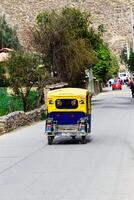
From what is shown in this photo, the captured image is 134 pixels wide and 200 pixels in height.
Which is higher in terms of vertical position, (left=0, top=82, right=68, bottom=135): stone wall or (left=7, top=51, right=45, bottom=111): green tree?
(left=7, top=51, right=45, bottom=111): green tree

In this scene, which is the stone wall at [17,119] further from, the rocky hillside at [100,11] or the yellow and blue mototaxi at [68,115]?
the rocky hillside at [100,11]

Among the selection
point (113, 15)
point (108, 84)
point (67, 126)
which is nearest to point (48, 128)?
point (67, 126)

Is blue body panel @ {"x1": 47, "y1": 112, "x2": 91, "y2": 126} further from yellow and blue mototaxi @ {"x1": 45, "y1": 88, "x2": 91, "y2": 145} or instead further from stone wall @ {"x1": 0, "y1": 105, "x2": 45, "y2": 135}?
stone wall @ {"x1": 0, "y1": 105, "x2": 45, "y2": 135}

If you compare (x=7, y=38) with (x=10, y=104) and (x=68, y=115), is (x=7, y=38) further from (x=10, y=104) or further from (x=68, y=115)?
(x=68, y=115)

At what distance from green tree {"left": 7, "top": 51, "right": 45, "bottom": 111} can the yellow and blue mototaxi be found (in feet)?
48.6

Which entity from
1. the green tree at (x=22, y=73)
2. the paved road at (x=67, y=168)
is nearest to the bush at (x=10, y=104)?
the green tree at (x=22, y=73)

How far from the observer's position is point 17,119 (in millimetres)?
28188

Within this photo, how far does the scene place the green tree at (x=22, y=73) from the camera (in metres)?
36.1

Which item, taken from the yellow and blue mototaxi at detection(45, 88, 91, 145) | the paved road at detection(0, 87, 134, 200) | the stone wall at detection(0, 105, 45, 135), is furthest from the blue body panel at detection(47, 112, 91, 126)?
the stone wall at detection(0, 105, 45, 135)

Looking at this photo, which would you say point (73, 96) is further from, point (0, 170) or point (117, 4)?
point (117, 4)

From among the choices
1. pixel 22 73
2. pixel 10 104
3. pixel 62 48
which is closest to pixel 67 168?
pixel 10 104

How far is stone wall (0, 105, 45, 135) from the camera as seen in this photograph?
25578 millimetres

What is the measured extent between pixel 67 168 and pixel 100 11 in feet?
531

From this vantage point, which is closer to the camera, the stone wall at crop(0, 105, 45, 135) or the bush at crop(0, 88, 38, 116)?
the stone wall at crop(0, 105, 45, 135)
